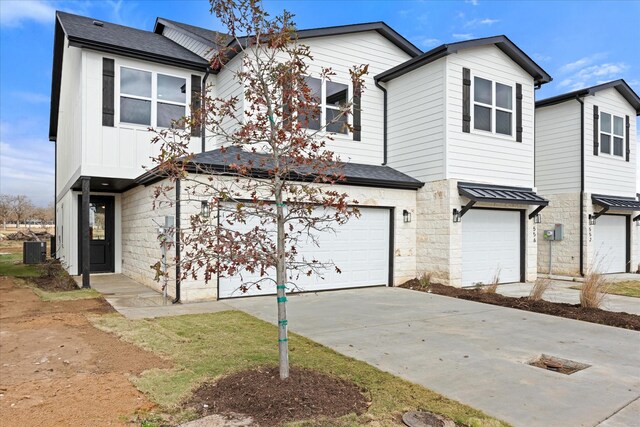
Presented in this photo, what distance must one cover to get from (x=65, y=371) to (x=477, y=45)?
1118cm

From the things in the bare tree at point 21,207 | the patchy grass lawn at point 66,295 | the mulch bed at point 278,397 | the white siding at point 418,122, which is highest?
the white siding at point 418,122

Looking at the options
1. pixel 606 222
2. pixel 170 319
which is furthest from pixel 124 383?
pixel 606 222

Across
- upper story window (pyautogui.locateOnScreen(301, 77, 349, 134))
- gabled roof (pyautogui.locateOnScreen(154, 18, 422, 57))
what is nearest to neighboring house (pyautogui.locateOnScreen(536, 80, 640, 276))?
gabled roof (pyautogui.locateOnScreen(154, 18, 422, 57))

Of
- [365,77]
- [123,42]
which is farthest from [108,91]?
[365,77]

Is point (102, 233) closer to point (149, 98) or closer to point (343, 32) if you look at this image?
point (149, 98)

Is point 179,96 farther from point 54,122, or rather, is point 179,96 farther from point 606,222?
point 606,222

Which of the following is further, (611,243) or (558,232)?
(611,243)

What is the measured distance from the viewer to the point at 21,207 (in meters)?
45.8

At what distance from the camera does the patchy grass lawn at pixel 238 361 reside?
352 centimetres

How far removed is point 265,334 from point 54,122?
1889cm

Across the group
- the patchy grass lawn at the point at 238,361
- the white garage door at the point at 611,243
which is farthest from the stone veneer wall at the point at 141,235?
the white garage door at the point at 611,243

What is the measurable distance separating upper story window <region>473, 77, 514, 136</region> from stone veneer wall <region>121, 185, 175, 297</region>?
8.14 m

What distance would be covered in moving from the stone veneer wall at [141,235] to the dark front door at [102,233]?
1.80 feet

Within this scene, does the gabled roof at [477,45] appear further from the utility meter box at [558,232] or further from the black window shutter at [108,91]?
the black window shutter at [108,91]
